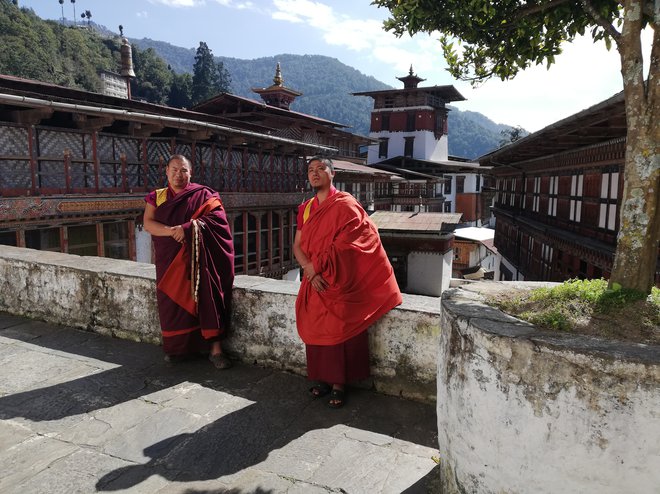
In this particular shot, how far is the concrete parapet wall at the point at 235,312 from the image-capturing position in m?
3.28

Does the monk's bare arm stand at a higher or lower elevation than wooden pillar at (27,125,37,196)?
lower

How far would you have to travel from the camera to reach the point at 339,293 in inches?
126

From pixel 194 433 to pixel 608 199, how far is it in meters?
10.6

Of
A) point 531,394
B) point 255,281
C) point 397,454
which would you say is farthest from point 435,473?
point 255,281

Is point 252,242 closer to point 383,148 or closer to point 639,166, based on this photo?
point 639,166

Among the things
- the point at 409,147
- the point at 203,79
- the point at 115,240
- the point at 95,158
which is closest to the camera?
the point at 95,158

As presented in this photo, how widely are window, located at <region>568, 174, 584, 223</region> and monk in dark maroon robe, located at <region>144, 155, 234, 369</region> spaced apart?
1138 centimetres

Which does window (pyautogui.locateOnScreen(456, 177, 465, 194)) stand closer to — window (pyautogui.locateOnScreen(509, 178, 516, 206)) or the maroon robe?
window (pyautogui.locateOnScreen(509, 178, 516, 206))

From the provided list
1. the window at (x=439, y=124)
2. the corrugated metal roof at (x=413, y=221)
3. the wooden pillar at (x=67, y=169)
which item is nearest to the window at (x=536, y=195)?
the corrugated metal roof at (x=413, y=221)

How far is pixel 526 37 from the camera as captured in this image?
3438 mm

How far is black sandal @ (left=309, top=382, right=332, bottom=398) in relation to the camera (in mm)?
3318

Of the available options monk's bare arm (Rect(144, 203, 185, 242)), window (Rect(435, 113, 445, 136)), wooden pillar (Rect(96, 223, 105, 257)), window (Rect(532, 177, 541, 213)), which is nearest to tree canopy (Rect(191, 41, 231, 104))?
window (Rect(435, 113, 445, 136))

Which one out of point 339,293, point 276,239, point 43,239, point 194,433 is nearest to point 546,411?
point 339,293

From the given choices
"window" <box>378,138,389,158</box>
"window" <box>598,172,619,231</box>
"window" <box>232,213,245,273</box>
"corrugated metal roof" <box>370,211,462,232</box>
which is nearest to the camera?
"window" <box>598,172,619,231</box>
